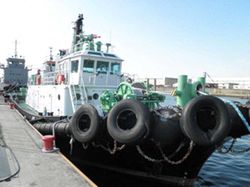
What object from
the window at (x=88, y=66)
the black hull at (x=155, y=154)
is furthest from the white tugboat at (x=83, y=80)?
the black hull at (x=155, y=154)

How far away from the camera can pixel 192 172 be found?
29.1 feet

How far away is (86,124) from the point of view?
8820 millimetres

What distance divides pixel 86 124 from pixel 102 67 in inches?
234

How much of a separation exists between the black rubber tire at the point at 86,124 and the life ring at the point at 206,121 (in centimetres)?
247

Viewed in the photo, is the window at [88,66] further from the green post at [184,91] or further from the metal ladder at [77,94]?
the green post at [184,91]

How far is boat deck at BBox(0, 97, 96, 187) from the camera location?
6164 millimetres

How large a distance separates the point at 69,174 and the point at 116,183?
3.34 metres

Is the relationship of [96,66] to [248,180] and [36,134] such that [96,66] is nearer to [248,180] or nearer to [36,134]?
[36,134]

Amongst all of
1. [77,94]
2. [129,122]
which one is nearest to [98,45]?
[77,94]

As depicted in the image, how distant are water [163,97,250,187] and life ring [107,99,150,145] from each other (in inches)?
162

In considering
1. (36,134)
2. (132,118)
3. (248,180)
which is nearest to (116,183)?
(132,118)

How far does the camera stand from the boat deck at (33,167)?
616cm

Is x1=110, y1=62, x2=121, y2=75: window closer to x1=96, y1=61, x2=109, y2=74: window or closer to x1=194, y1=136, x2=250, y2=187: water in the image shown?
x1=96, y1=61, x2=109, y2=74: window

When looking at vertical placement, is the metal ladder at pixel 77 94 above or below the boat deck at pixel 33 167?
above
